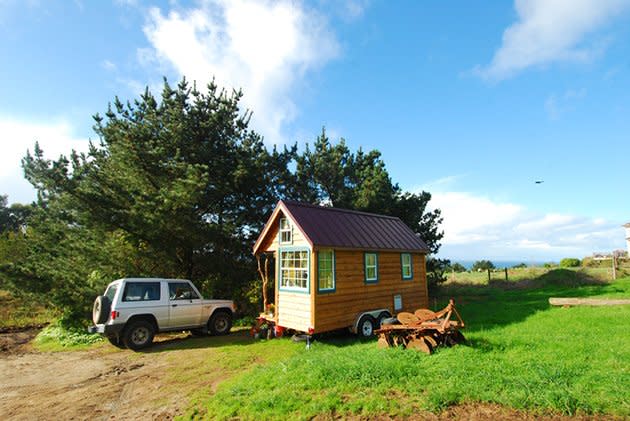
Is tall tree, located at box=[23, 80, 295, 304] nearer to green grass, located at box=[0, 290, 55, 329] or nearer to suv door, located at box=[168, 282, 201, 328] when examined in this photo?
suv door, located at box=[168, 282, 201, 328]

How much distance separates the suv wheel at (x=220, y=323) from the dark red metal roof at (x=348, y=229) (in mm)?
5087

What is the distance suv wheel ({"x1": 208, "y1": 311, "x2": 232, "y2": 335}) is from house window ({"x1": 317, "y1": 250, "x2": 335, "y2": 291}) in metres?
4.87

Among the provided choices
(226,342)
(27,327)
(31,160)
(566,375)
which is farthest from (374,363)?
(27,327)

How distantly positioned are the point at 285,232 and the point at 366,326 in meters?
4.13

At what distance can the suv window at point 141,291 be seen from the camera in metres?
10.9

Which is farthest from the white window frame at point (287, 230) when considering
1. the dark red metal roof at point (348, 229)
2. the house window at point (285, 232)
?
the dark red metal roof at point (348, 229)

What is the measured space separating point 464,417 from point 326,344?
592 cm

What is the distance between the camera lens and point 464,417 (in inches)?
188

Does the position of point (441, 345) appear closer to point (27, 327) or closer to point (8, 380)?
point (8, 380)

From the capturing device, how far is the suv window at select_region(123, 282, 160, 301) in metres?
10.9

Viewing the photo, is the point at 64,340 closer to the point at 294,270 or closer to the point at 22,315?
the point at 294,270

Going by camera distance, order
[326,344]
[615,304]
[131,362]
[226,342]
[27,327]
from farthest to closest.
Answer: [27,327] → [615,304] → [226,342] → [326,344] → [131,362]

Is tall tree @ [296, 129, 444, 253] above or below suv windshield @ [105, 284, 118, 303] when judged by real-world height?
above

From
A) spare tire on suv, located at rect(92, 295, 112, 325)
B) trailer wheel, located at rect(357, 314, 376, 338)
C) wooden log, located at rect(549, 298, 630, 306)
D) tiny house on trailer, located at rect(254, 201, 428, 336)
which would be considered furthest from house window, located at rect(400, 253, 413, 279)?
spare tire on suv, located at rect(92, 295, 112, 325)
